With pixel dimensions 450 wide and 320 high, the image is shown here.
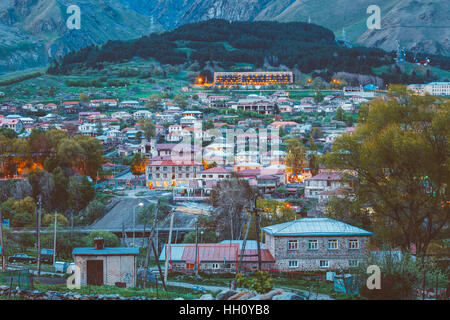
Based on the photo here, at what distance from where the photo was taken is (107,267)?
13.5 meters

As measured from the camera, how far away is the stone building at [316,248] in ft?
55.1

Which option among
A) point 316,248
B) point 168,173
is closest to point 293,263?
point 316,248

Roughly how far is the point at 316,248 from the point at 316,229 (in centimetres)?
55

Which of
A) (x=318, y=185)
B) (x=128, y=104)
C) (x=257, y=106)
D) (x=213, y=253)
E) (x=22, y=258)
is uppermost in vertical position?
(x=128, y=104)

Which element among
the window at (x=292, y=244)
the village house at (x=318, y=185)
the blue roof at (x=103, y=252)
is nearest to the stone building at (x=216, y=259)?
the window at (x=292, y=244)

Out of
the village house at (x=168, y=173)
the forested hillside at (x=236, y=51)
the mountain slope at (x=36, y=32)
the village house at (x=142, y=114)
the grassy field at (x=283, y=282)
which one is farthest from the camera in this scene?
the mountain slope at (x=36, y=32)

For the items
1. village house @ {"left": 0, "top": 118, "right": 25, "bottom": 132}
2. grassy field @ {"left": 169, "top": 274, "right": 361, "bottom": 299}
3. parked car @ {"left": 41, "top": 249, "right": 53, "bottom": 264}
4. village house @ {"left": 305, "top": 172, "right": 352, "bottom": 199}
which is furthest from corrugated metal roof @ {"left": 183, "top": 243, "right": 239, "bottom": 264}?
village house @ {"left": 0, "top": 118, "right": 25, "bottom": 132}

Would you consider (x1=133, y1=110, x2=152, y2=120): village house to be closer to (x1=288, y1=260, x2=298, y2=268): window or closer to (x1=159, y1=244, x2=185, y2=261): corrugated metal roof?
(x1=159, y1=244, x2=185, y2=261): corrugated metal roof

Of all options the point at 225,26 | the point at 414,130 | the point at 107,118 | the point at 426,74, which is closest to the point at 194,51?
the point at 225,26

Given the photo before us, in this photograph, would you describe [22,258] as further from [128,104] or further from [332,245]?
[128,104]

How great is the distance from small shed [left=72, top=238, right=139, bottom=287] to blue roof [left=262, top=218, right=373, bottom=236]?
4722 mm

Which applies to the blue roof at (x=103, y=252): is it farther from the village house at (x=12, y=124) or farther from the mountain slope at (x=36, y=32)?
the mountain slope at (x=36, y=32)

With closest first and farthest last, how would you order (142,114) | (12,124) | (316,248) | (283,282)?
(283,282)
(316,248)
(12,124)
(142,114)

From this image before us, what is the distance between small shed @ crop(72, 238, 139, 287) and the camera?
44.0 feet
